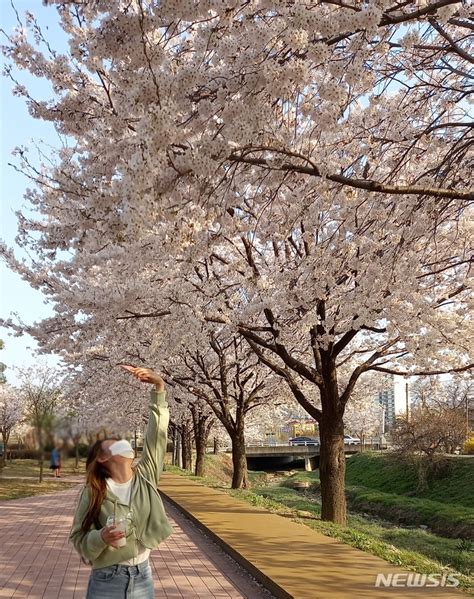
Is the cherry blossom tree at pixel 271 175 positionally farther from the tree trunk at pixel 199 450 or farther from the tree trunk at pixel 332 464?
the tree trunk at pixel 199 450

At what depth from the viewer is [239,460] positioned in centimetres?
2155

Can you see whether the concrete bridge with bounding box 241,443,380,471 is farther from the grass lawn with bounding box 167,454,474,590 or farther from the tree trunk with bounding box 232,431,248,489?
the tree trunk with bounding box 232,431,248,489

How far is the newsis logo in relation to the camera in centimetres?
701

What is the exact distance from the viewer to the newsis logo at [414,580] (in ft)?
23.0

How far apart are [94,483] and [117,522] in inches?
8.1

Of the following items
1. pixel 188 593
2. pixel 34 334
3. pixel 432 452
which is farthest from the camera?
pixel 432 452

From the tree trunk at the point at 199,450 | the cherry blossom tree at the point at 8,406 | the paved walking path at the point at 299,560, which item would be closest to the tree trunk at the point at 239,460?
the tree trunk at the point at 199,450

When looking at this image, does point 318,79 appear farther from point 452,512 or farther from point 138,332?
point 452,512

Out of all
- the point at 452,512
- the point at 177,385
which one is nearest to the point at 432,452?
the point at 452,512

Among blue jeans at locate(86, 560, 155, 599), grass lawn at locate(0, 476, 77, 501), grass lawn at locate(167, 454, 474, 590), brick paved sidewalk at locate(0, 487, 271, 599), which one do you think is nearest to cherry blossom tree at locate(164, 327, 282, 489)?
grass lawn at locate(167, 454, 474, 590)

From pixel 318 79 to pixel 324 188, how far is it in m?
1.40

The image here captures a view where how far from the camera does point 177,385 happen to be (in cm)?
2144

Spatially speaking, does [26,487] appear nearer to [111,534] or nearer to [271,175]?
[271,175]

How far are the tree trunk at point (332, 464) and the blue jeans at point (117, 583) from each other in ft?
31.9
